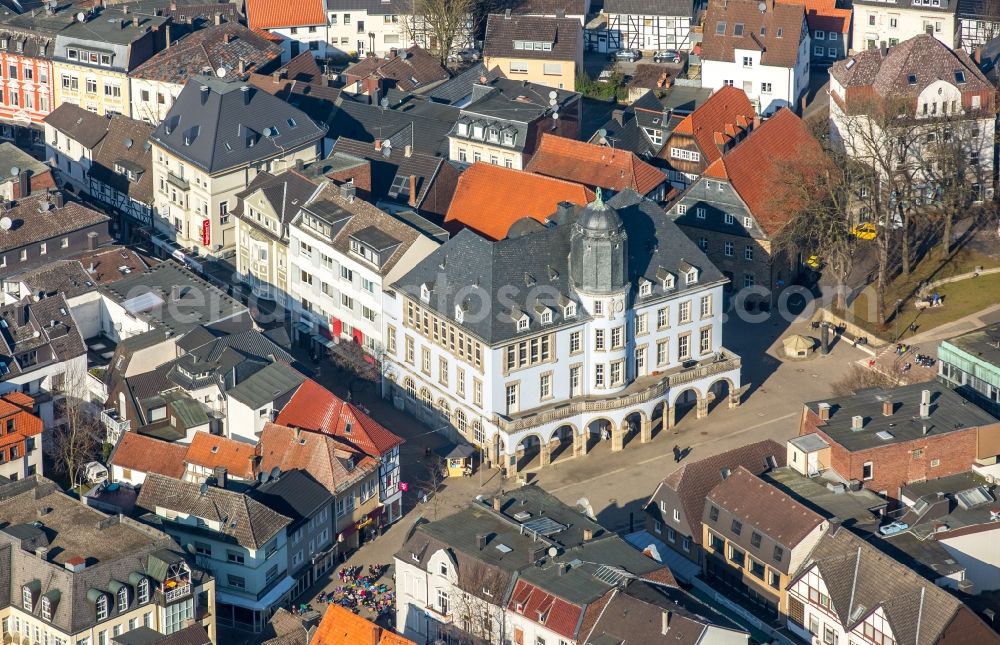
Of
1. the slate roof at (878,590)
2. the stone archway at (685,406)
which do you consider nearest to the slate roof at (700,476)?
the slate roof at (878,590)

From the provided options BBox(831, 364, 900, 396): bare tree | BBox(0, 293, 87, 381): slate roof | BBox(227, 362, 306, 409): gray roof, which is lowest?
BBox(831, 364, 900, 396): bare tree

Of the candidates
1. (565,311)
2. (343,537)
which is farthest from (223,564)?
(565,311)

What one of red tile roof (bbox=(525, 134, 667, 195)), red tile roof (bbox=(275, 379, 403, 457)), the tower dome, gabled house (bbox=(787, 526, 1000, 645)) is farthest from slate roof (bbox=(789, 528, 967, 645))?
red tile roof (bbox=(525, 134, 667, 195))

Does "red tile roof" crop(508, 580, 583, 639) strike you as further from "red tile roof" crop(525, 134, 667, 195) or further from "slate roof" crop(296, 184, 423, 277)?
"red tile roof" crop(525, 134, 667, 195)

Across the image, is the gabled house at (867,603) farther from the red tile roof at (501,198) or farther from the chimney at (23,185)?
the chimney at (23,185)

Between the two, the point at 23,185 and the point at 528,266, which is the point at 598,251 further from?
the point at 23,185

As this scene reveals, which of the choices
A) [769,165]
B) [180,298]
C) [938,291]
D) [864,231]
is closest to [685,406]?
[769,165]

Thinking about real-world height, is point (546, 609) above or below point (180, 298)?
below

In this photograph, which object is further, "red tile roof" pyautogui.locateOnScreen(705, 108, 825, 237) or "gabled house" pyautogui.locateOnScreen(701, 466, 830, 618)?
"red tile roof" pyautogui.locateOnScreen(705, 108, 825, 237)
